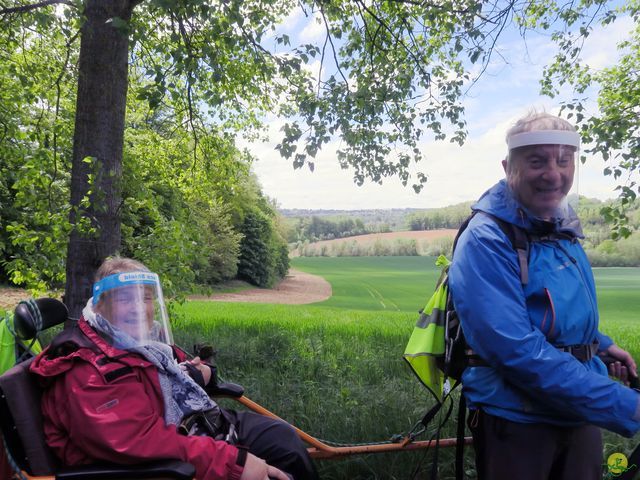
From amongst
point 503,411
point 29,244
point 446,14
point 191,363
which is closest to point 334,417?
point 191,363

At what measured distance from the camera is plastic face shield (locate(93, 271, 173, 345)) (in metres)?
2.20

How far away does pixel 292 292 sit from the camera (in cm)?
3291

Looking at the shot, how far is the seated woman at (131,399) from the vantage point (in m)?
1.88

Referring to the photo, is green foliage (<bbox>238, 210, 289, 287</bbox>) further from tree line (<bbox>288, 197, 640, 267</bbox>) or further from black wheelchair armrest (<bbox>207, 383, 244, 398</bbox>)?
black wheelchair armrest (<bbox>207, 383, 244, 398</bbox>)

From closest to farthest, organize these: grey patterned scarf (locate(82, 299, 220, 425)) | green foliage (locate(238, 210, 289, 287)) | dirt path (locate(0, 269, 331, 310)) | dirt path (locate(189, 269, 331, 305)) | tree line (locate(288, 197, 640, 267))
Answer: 1. grey patterned scarf (locate(82, 299, 220, 425))
2. tree line (locate(288, 197, 640, 267))
3. dirt path (locate(0, 269, 331, 310))
4. dirt path (locate(189, 269, 331, 305))
5. green foliage (locate(238, 210, 289, 287))

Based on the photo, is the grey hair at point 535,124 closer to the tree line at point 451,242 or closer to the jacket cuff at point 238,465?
the tree line at point 451,242

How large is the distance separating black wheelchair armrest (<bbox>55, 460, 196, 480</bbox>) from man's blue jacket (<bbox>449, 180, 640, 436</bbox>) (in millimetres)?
1144

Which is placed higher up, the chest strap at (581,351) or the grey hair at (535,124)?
the grey hair at (535,124)

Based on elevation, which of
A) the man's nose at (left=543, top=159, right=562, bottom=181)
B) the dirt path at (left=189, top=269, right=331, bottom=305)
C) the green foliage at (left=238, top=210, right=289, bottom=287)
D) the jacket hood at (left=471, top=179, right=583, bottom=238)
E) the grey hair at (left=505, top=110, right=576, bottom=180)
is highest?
the grey hair at (left=505, top=110, right=576, bottom=180)

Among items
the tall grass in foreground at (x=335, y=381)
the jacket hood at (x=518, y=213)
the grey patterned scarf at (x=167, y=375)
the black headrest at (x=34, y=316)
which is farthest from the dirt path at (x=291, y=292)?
the jacket hood at (x=518, y=213)

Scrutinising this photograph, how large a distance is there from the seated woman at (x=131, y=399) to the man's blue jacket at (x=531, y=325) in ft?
3.60

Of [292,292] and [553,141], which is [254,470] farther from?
[292,292]

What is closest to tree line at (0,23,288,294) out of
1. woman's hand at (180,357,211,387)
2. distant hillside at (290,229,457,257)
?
woman's hand at (180,357,211,387)

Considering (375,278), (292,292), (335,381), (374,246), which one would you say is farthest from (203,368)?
(375,278)
